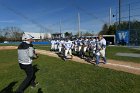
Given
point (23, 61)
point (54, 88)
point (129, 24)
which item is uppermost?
point (129, 24)

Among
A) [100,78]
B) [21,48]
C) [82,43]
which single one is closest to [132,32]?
[82,43]

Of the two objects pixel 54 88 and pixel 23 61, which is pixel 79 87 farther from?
pixel 23 61

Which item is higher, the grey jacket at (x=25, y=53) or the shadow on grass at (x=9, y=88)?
the grey jacket at (x=25, y=53)

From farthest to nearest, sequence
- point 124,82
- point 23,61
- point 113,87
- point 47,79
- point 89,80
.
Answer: point 47,79 < point 89,80 < point 124,82 < point 113,87 < point 23,61

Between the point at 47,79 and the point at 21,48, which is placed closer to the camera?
the point at 21,48

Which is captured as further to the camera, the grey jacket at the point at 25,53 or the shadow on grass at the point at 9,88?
the shadow on grass at the point at 9,88

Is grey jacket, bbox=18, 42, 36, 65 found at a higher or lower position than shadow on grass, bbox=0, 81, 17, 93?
higher

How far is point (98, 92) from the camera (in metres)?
8.38

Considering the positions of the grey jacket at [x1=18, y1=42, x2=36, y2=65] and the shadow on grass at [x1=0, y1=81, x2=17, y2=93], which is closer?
the grey jacket at [x1=18, y1=42, x2=36, y2=65]

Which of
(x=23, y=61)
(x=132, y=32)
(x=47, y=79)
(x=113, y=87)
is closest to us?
(x=23, y=61)

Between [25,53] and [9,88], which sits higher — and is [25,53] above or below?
above

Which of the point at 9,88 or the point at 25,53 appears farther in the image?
the point at 9,88

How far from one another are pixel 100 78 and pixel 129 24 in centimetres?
3981

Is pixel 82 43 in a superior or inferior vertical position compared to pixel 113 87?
superior
